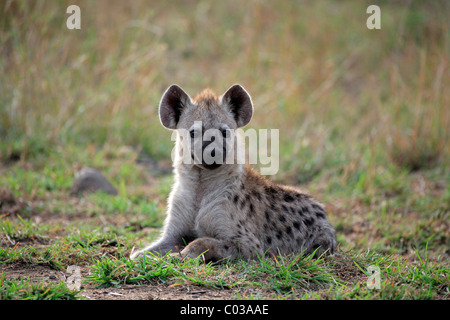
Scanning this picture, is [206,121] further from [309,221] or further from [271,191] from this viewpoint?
[309,221]

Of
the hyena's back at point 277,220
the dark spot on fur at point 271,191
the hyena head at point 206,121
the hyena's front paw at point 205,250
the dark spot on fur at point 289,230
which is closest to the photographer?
the hyena's front paw at point 205,250

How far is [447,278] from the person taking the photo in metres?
3.69

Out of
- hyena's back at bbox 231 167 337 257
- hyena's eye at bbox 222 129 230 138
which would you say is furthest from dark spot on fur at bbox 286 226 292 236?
hyena's eye at bbox 222 129 230 138

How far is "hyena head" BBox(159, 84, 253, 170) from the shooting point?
4289mm

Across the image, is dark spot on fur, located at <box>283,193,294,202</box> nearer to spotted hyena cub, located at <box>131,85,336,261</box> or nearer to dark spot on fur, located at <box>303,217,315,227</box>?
spotted hyena cub, located at <box>131,85,336,261</box>

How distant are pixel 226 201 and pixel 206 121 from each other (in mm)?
683

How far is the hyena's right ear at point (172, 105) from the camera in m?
4.62

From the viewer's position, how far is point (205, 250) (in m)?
4.05

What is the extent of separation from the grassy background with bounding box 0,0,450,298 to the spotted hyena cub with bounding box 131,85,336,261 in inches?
14.0

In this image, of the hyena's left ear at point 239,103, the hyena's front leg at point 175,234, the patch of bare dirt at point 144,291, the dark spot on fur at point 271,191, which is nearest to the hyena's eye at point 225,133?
the hyena's left ear at point 239,103

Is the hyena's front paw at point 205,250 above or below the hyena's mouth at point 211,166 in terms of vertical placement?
below

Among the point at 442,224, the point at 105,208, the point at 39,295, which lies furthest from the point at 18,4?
the point at 442,224

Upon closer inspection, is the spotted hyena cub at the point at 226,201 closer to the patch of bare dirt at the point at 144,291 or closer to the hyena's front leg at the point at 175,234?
the hyena's front leg at the point at 175,234
